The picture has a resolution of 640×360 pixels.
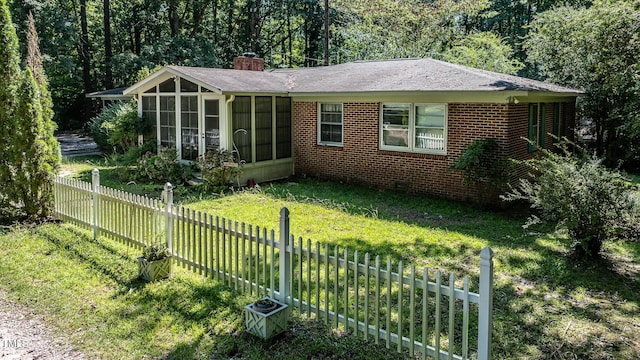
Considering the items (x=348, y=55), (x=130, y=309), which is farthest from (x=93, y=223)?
(x=348, y=55)

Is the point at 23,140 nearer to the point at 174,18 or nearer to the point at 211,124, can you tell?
the point at 211,124

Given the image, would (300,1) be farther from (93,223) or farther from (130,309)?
(130,309)

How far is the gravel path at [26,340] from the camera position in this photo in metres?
4.42

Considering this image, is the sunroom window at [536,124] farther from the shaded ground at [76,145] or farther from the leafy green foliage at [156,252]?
the shaded ground at [76,145]

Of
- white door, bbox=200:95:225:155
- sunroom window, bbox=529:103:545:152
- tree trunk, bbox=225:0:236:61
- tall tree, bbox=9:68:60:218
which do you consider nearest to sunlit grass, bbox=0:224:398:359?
tall tree, bbox=9:68:60:218

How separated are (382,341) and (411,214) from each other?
20.1ft

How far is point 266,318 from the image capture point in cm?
447

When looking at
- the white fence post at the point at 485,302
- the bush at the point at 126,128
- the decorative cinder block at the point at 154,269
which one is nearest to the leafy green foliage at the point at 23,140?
the decorative cinder block at the point at 154,269

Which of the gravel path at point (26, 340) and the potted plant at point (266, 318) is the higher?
the potted plant at point (266, 318)

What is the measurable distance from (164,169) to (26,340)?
8.93 m

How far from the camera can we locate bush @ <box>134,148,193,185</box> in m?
13.2

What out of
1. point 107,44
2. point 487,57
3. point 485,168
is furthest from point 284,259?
point 107,44

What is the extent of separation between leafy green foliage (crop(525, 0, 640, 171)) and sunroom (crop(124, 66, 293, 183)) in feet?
29.0

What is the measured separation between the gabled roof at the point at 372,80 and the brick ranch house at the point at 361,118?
1.5 inches
